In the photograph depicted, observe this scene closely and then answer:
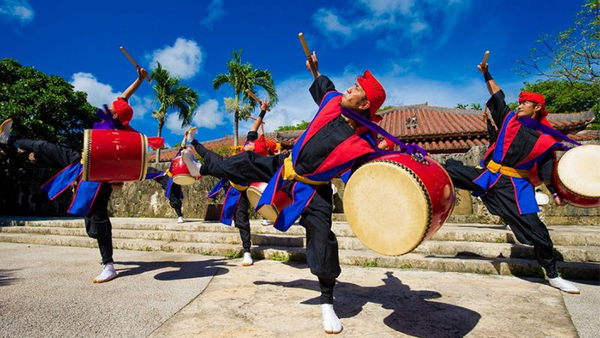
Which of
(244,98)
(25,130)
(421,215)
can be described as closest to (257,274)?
(421,215)

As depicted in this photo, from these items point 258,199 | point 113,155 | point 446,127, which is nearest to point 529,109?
point 258,199

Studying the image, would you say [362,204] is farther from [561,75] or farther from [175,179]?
[561,75]

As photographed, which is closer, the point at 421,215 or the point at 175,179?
the point at 421,215

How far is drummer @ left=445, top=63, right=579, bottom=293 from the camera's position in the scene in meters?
3.26

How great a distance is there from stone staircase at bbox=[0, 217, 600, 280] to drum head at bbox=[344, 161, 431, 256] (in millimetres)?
2217

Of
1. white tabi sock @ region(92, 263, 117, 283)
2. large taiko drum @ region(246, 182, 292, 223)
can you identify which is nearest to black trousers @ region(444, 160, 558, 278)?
large taiko drum @ region(246, 182, 292, 223)

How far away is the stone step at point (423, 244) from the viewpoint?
12.9 feet

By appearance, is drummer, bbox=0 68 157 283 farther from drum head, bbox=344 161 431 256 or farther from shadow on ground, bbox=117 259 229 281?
drum head, bbox=344 161 431 256

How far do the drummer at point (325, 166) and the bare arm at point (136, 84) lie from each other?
230 cm

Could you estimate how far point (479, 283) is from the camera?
11.2 feet

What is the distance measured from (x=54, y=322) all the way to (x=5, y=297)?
3.39 feet

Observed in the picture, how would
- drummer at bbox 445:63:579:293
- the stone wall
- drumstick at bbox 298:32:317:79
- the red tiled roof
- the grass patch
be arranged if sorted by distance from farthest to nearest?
1. the red tiled roof
2. the stone wall
3. the grass patch
4. drummer at bbox 445:63:579:293
5. drumstick at bbox 298:32:317:79

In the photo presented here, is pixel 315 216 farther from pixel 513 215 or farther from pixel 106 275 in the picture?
pixel 106 275

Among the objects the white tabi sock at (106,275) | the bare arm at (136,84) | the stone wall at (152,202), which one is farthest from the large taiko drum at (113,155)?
the stone wall at (152,202)
